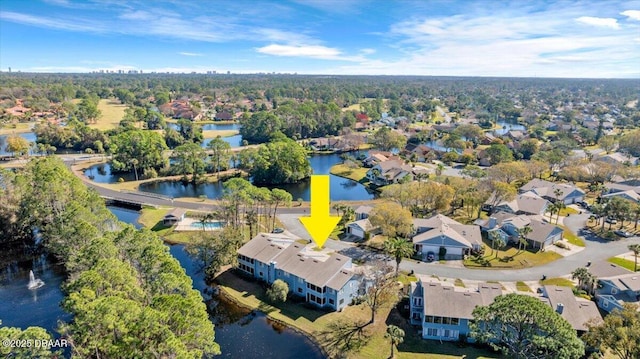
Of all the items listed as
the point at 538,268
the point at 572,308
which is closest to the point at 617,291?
the point at 538,268

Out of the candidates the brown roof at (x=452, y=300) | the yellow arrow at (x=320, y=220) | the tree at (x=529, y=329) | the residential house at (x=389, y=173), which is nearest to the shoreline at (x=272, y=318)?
the brown roof at (x=452, y=300)

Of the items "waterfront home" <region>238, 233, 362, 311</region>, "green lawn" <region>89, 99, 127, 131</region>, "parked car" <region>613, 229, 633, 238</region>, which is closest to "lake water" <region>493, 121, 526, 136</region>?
"parked car" <region>613, 229, 633, 238</region>

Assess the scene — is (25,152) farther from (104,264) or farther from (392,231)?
(392,231)

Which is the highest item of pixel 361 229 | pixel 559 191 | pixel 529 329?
pixel 529 329

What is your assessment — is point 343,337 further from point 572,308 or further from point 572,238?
point 572,238

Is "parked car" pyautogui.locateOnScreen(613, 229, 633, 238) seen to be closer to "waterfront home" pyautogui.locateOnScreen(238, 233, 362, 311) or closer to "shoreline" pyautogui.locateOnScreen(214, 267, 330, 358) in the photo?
"waterfront home" pyautogui.locateOnScreen(238, 233, 362, 311)

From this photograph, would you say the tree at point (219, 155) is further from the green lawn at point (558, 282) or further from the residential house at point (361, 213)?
the green lawn at point (558, 282)

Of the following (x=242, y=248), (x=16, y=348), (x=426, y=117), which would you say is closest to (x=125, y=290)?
(x=16, y=348)
